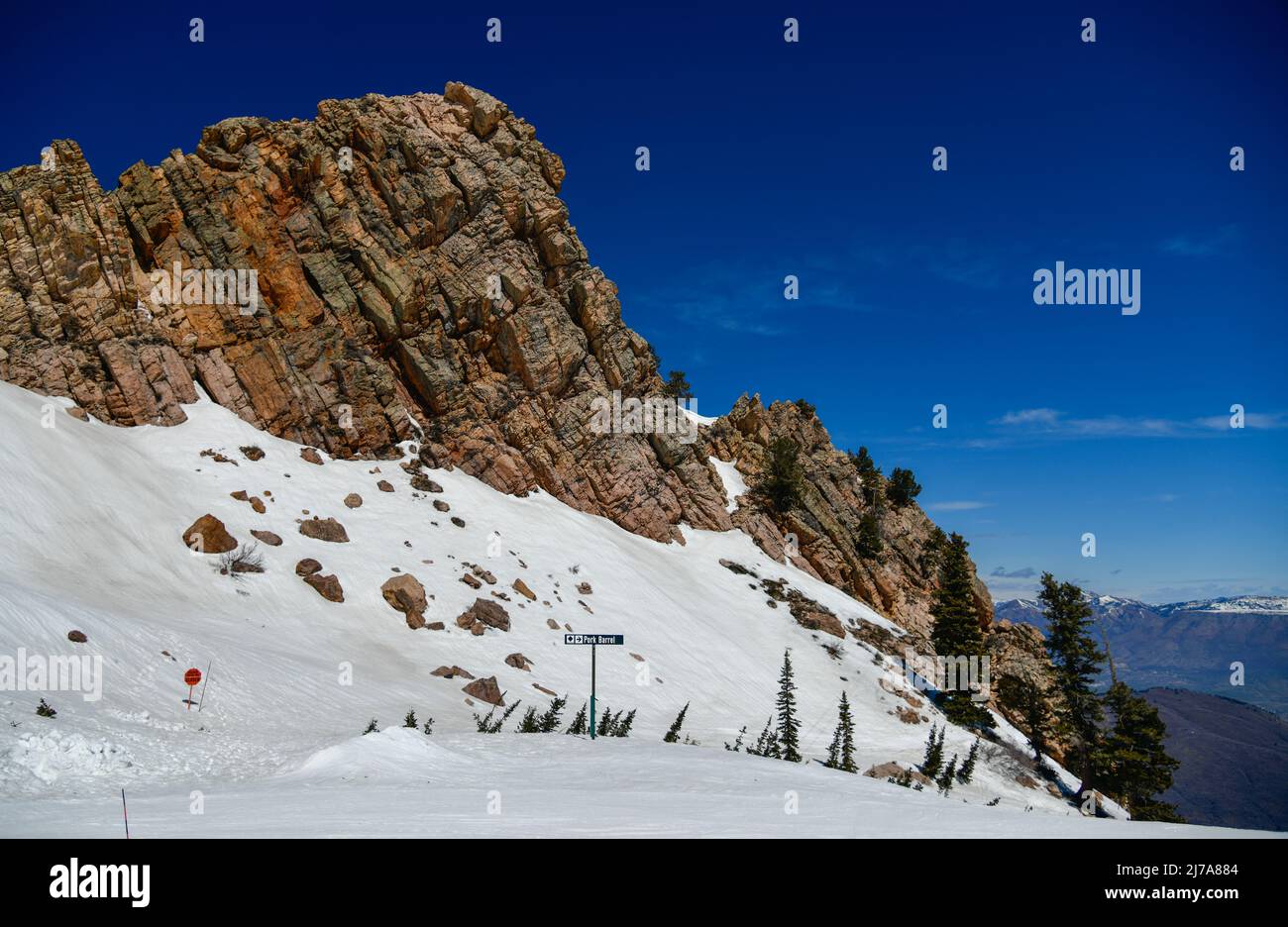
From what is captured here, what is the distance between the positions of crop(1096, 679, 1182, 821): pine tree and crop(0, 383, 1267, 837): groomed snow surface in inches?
125

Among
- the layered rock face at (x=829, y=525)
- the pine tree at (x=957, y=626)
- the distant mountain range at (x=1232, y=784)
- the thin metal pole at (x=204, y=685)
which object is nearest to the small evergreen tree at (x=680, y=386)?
the layered rock face at (x=829, y=525)

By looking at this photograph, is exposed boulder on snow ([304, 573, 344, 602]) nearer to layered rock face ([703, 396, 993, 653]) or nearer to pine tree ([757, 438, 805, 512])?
layered rock face ([703, 396, 993, 653])

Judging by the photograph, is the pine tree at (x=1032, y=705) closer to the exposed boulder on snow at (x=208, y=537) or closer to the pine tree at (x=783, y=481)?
the pine tree at (x=783, y=481)

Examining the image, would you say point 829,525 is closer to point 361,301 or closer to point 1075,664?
point 1075,664

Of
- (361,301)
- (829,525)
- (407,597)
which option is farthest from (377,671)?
(829,525)

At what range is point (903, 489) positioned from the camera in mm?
79500

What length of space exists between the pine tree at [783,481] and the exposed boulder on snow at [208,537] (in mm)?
48733

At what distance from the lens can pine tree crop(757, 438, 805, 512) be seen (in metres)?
65.2

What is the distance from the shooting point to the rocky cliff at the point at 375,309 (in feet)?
124

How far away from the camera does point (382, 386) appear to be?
4662 cm

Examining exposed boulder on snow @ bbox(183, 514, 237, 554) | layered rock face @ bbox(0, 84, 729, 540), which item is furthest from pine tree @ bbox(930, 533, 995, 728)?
exposed boulder on snow @ bbox(183, 514, 237, 554)
